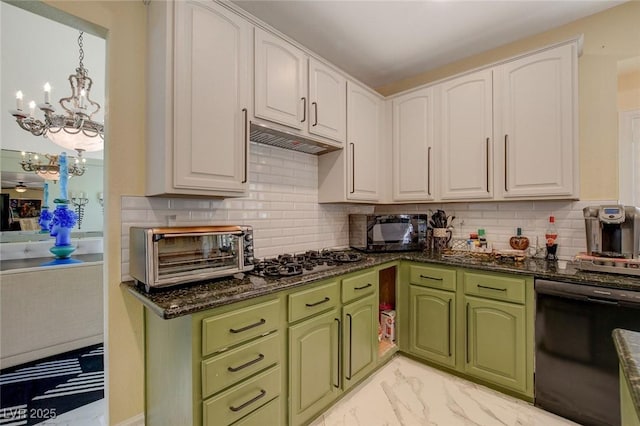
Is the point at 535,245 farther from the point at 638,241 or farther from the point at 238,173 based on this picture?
the point at 238,173

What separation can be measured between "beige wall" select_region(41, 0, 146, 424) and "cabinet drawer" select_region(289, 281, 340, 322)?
90 centimetres

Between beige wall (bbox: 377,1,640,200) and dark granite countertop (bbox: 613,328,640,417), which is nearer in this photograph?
dark granite countertop (bbox: 613,328,640,417)

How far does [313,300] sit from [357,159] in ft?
4.63

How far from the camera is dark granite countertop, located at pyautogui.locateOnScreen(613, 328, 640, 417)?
535 mm

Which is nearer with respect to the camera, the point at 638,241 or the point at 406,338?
the point at 638,241

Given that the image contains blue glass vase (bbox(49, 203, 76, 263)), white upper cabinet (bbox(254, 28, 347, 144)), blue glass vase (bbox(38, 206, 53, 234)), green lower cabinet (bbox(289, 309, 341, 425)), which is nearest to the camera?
green lower cabinet (bbox(289, 309, 341, 425))

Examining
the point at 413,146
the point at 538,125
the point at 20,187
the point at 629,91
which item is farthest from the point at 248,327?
the point at 20,187

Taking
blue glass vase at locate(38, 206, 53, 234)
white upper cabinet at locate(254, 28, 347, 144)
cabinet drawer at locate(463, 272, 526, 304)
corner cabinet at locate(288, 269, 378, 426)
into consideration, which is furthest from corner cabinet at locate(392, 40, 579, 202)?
blue glass vase at locate(38, 206, 53, 234)

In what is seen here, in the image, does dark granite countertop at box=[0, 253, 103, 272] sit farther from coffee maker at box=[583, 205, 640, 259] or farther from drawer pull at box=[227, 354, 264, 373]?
coffee maker at box=[583, 205, 640, 259]

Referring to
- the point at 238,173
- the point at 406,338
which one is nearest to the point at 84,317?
the point at 238,173

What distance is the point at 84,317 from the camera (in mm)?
2623

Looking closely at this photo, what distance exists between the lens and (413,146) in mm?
2701

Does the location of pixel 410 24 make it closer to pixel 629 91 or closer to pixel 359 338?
pixel 629 91

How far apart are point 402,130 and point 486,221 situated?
46.2 inches
